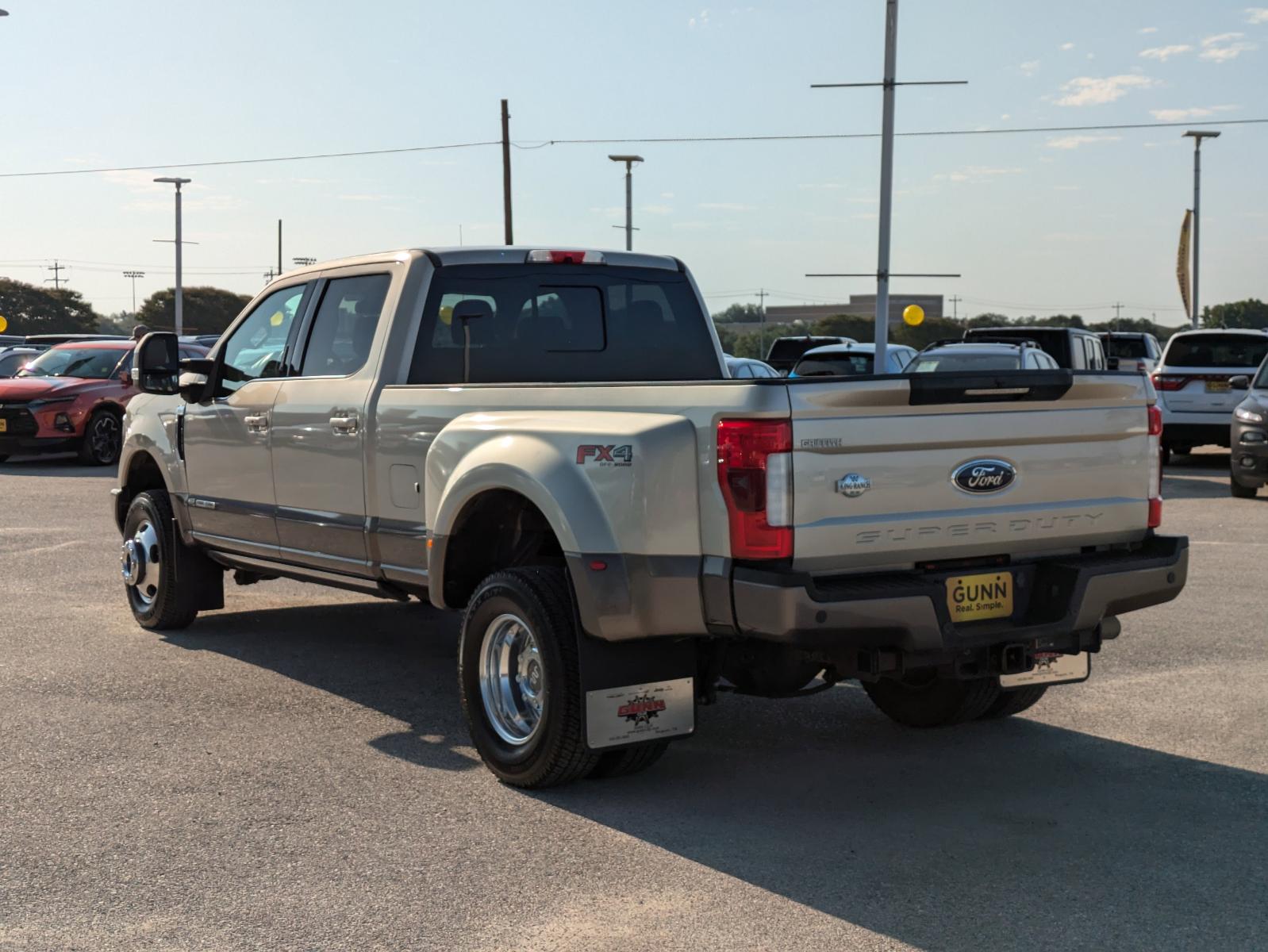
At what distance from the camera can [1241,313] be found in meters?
92.1

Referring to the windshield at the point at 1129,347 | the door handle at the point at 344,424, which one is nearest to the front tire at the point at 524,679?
the door handle at the point at 344,424

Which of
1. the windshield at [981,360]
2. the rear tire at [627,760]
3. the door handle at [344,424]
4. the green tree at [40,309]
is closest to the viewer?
the rear tire at [627,760]

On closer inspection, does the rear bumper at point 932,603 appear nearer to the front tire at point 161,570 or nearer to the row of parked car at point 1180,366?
the front tire at point 161,570

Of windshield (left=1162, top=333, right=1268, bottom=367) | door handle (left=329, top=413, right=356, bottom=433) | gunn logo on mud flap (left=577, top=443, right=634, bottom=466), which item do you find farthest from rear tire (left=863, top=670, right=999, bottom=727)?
windshield (left=1162, top=333, right=1268, bottom=367)

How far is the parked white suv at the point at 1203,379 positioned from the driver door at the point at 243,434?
14143 mm

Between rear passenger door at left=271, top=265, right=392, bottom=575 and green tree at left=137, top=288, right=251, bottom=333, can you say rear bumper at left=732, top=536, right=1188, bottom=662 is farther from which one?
green tree at left=137, top=288, right=251, bottom=333

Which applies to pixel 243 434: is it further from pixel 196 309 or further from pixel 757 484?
pixel 196 309

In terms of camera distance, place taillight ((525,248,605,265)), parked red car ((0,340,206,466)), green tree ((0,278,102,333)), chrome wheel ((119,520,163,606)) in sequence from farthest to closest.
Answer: green tree ((0,278,102,333)), parked red car ((0,340,206,466)), chrome wheel ((119,520,163,606)), taillight ((525,248,605,265))

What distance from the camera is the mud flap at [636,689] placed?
16.9 ft

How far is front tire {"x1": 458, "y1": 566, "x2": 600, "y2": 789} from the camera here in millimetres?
5254

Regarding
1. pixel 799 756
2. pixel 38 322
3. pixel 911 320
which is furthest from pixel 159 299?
pixel 799 756

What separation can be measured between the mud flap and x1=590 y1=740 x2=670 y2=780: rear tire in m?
0.14

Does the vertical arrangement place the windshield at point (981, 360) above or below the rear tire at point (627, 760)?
above

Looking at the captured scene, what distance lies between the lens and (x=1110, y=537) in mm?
5488
